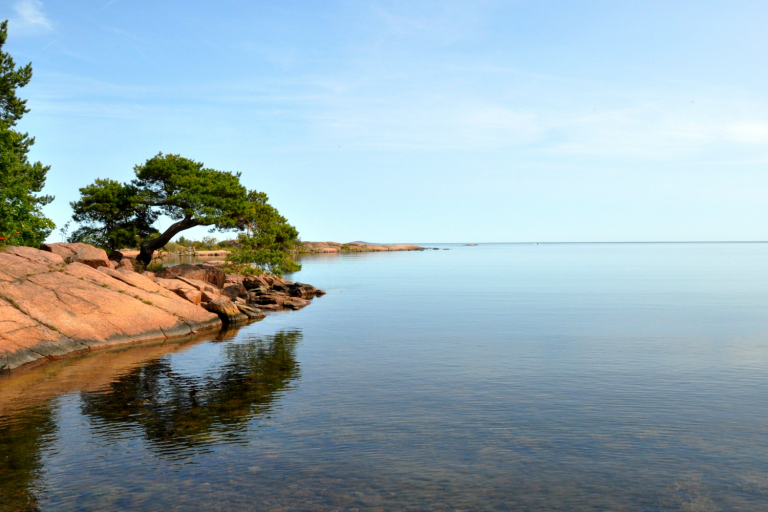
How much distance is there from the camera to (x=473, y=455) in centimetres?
1438

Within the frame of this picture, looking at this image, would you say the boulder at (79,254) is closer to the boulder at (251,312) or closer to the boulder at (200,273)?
the boulder at (251,312)

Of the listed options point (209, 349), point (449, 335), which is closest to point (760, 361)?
point (449, 335)

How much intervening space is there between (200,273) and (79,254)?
15716 mm

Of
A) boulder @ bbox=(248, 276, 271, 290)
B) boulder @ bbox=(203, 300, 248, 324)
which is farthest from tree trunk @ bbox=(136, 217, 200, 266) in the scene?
boulder @ bbox=(203, 300, 248, 324)

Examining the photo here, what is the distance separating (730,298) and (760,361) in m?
31.2

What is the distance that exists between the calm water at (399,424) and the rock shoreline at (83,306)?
61.9 inches

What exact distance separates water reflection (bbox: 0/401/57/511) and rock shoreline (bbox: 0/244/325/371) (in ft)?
25.6

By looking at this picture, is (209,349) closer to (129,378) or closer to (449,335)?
(129,378)

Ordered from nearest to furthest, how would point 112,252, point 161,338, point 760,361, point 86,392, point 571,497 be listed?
point 571,497, point 86,392, point 760,361, point 161,338, point 112,252

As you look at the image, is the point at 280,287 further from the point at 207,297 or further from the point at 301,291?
the point at 207,297

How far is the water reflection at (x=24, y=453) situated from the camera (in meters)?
12.0

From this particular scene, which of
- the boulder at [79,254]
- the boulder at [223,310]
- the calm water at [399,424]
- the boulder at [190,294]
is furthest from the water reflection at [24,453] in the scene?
the boulder at [223,310]

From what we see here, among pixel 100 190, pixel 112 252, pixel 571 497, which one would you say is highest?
pixel 100 190

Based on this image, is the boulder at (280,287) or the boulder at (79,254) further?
the boulder at (280,287)
